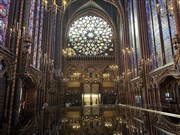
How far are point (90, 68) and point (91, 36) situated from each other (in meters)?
5.85

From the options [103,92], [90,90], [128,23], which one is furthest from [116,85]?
[128,23]

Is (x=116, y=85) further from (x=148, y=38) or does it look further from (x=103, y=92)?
(x=148, y=38)

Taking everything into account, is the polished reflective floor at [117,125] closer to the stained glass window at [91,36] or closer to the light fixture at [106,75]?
the light fixture at [106,75]

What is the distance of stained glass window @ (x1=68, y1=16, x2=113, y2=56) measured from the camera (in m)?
30.2

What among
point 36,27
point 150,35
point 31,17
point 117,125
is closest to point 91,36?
point 150,35

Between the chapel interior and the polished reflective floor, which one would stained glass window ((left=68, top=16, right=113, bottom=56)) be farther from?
the polished reflective floor

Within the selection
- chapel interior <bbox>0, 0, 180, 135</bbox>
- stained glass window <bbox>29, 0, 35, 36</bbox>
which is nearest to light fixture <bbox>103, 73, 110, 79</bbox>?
chapel interior <bbox>0, 0, 180, 135</bbox>

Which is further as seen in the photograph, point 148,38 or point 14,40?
point 148,38

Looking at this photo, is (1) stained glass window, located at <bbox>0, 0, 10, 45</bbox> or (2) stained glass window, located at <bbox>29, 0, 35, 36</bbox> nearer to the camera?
(1) stained glass window, located at <bbox>0, 0, 10, 45</bbox>

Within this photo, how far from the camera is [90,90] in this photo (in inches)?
1152

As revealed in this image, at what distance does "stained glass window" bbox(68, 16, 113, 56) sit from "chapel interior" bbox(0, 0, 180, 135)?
0.58 feet

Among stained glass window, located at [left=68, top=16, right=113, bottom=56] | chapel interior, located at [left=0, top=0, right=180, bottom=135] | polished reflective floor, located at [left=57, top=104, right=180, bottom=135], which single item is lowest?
polished reflective floor, located at [left=57, top=104, right=180, bottom=135]

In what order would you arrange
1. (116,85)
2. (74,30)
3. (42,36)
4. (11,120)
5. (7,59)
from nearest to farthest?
(11,120) → (7,59) → (42,36) → (116,85) → (74,30)

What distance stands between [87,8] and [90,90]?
14.8m
